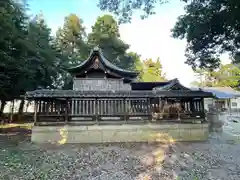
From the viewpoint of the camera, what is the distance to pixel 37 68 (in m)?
17.3

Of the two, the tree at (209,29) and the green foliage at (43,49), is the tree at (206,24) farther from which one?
the green foliage at (43,49)

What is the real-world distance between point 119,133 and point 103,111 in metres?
1.41

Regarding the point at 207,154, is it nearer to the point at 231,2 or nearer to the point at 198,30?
the point at 198,30

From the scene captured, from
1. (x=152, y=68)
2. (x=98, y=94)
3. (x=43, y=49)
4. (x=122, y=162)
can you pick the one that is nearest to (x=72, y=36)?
(x=43, y=49)

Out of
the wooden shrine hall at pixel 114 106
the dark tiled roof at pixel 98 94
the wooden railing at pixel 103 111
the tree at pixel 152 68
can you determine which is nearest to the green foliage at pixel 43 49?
the tree at pixel 152 68

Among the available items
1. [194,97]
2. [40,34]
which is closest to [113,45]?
[40,34]

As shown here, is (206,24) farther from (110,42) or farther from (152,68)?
(152,68)

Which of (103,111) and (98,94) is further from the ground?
(98,94)

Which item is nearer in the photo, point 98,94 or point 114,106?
point 98,94

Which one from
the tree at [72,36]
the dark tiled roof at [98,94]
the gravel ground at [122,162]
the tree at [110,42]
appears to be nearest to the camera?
the gravel ground at [122,162]

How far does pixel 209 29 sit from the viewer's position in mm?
7039

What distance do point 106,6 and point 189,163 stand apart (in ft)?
19.8

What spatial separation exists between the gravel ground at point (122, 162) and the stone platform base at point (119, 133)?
729 mm

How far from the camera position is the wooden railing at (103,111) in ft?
30.4
